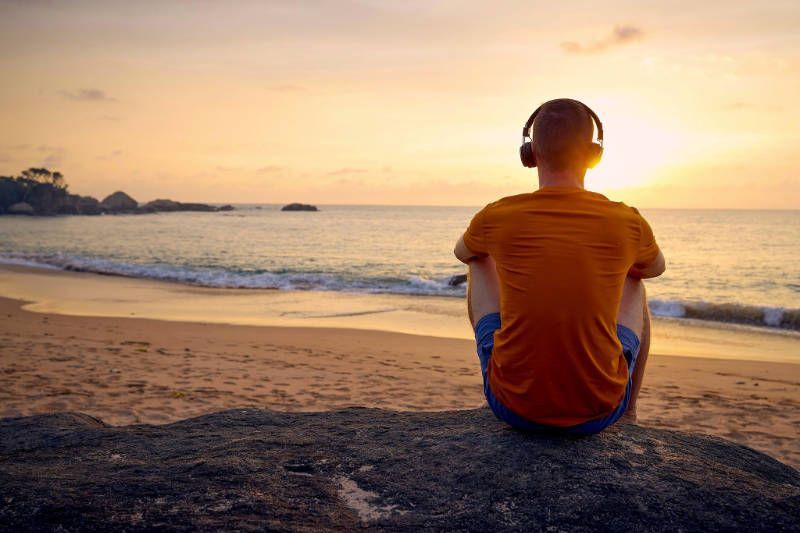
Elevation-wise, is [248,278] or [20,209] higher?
[20,209]

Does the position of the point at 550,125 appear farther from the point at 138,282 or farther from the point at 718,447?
the point at 138,282

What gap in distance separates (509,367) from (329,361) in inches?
295

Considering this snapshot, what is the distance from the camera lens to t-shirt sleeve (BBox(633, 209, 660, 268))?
285 cm

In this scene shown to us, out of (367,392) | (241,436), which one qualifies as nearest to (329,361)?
(367,392)

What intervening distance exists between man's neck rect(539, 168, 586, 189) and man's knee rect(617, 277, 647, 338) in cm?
55

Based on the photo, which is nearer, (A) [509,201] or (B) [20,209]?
(A) [509,201]

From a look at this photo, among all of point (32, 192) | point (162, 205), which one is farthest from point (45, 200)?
point (162, 205)

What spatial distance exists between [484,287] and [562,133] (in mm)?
795

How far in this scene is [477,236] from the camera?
2.97 meters

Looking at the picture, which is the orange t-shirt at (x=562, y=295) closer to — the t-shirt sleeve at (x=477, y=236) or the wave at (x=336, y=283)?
the t-shirt sleeve at (x=477, y=236)

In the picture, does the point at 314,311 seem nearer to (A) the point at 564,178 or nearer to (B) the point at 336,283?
(B) the point at 336,283

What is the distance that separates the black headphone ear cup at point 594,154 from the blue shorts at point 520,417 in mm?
748

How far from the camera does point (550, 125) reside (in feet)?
9.18

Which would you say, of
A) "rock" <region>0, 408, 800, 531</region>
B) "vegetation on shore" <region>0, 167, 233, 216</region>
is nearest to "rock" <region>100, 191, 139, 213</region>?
"vegetation on shore" <region>0, 167, 233, 216</region>
